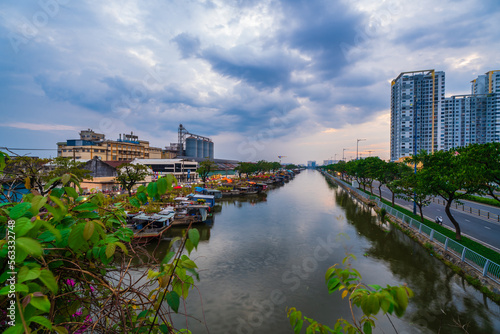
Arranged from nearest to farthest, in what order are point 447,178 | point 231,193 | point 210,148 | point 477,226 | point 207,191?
point 447,178, point 477,226, point 207,191, point 231,193, point 210,148

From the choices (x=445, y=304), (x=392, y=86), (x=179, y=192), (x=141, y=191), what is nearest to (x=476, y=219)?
(x=445, y=304)

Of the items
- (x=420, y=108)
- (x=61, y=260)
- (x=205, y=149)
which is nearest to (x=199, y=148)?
(x=205, y=149)

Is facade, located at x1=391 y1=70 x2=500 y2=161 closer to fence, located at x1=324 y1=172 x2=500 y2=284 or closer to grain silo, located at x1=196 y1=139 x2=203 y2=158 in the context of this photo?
fence, located at x1=324 y1=172 x2=500 y2=284

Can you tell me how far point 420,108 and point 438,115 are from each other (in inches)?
298

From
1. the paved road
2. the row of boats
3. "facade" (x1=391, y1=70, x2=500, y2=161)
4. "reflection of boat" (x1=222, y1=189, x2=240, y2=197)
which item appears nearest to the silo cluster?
"reflection of boat" (x1=222, y1=189, x2=240, y2=197)

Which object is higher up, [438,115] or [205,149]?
[438,115]

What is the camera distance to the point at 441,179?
1305cm

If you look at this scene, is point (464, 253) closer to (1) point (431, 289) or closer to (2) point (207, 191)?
(1) point (431, 289)

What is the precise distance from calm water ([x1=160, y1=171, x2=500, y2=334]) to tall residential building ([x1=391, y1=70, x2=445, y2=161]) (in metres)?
81.0

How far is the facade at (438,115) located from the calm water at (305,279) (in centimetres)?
8230

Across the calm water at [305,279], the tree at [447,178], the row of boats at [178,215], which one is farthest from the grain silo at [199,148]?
the tree at [447,178]

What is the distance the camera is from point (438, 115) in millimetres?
86688

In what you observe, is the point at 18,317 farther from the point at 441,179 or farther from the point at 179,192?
the point at 179,192

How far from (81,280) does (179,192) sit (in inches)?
1434
